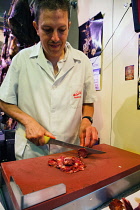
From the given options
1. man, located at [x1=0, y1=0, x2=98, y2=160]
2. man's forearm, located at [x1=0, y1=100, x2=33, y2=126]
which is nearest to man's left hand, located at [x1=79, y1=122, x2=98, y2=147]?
man, located at [x1=0, y1=0, x2=98, y2=160]

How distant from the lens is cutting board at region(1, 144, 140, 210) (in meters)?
0.63

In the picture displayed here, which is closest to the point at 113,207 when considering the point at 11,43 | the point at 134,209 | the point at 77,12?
the point at 134,209

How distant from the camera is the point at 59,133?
44.6 inches

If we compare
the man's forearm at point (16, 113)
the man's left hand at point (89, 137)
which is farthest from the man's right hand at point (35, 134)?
the man's left hand at point (89, 137)

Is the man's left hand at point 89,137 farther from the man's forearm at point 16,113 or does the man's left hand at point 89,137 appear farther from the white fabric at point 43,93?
the man's forearm at point 16,113

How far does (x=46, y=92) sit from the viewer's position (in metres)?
1.13

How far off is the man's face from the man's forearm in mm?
437

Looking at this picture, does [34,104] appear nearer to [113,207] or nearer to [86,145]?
[86,145]

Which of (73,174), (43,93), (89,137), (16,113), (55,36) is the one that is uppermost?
(55,36)

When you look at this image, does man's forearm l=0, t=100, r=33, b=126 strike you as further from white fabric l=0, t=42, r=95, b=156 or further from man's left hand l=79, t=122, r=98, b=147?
man's left hand l=79, t=122, r=98, b=147

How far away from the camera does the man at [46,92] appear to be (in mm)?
1066

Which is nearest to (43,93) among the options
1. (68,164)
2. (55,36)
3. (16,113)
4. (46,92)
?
(46,92)

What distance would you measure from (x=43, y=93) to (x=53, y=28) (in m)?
0.40

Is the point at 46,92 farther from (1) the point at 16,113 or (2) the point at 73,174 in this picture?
(2) the point at 73,174
